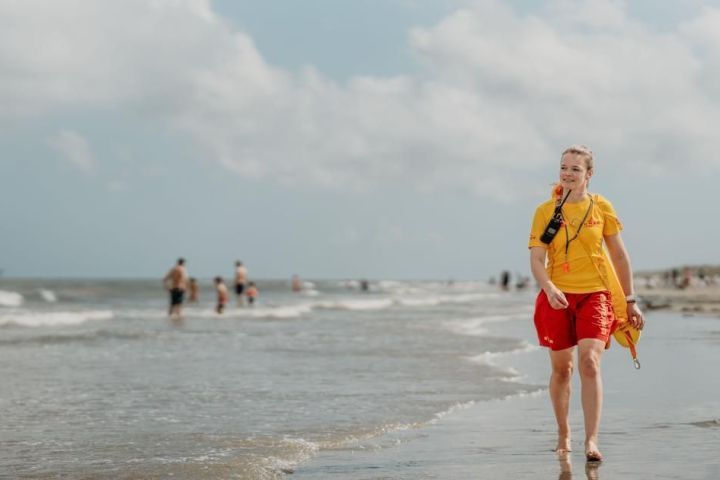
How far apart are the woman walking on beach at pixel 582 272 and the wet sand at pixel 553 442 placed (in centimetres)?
36

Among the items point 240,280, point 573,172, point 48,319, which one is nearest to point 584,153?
point 573,172

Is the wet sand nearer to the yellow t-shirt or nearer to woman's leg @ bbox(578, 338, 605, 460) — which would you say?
woman's leg @ bbox(578, 338, 605, 460)

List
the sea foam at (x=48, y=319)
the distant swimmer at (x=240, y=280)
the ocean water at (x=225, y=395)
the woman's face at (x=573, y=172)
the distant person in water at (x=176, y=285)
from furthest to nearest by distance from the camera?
the distant swimmer at (x=240, y=280) → the distant person in water at (x=176, y=285) → the sea foam at (x=48, y=319) → the ocean water at (x=225, y=395) → the woman's face at (x=573, y=172)

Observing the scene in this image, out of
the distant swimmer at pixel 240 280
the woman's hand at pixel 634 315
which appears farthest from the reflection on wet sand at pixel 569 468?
the distant swimmer at pixel 240 280

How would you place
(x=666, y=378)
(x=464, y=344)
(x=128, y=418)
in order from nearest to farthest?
(x=128, y=418), (x=666, y=378), (x=464, y=344)

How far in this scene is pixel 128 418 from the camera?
740 cm

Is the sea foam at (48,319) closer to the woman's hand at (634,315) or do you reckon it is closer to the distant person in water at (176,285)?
the distant person in water at (176,285)

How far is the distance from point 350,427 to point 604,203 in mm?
2733

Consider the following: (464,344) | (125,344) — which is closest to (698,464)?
(464,344)

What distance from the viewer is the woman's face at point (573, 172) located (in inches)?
206

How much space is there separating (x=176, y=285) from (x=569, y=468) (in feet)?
76.9

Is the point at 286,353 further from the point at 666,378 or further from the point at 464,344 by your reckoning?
the point at 666,378

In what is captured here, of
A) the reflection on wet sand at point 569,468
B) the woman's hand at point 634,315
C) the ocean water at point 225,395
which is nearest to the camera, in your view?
the reflection on wet sand at point 569,468

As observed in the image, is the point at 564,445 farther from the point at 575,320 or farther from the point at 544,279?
the point at 544,279
